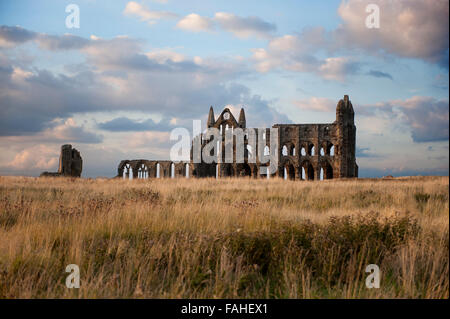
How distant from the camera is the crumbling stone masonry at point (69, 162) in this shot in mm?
42688

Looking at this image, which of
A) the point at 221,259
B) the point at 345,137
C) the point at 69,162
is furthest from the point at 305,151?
the point at 221,259

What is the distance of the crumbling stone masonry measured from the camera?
1681 inches

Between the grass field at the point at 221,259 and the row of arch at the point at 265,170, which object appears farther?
the row of arch at the point at 265,170

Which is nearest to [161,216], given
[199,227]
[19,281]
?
[199,227]

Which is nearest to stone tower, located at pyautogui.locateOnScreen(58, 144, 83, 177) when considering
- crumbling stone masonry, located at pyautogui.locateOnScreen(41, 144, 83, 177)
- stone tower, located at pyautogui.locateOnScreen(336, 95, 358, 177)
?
crumbling stone masonry, located at pyautogui.locateOnScreen(41, 144, 83, 177)

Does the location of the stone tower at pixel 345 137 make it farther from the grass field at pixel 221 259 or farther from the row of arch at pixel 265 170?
the grass field at pixel 221 259

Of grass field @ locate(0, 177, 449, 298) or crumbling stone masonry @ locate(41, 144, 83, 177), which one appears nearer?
grass field @ locate(0, 177, 449, 298)

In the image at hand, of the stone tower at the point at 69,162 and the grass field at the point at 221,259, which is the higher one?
the stone tower at the point at 69,162

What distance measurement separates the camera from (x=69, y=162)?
142 feet

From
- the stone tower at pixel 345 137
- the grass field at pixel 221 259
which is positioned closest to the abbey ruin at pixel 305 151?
the stone tower at pixel 345 137

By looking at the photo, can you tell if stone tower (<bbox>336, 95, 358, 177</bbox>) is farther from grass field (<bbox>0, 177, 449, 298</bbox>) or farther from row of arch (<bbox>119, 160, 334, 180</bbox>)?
grass field (<bbox>0, 177, 449, 298</bbox>)

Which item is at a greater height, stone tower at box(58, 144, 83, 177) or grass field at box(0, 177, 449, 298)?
stone tower at box(58, 144, 83, 177)

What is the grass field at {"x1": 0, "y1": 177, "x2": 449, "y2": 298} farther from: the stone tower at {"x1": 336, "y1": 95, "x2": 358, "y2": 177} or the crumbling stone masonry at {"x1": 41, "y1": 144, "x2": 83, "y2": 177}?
the crumbling stone masonry at {"x1": 41, "y1": 144, "x2": 83, "y2": 177}
